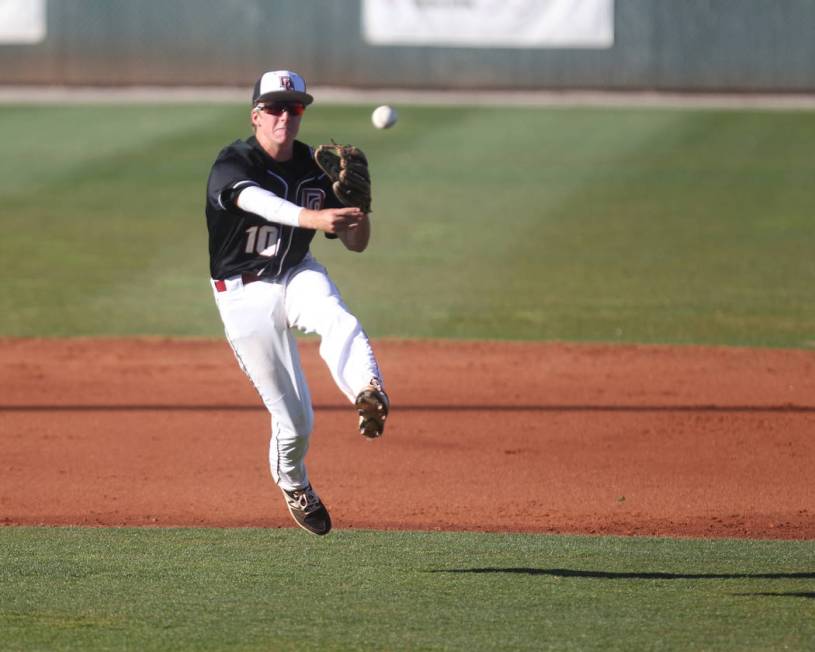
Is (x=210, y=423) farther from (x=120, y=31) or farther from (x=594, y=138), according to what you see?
(x=120, y=31)

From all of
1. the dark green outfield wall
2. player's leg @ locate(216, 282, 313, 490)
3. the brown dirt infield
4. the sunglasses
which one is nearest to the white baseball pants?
player's leg @ locate(216, 282, 313, 490)

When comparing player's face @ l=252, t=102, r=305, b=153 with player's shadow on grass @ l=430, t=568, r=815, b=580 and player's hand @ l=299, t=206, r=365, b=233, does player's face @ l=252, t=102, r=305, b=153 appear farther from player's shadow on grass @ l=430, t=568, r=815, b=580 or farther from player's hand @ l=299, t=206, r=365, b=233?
player's shadow on grass @ l=430, t=568, r=815, b=580

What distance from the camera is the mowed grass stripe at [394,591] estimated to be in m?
5.41

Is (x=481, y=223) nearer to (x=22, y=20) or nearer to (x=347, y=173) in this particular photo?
(x=22, y=20)

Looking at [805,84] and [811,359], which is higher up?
[805,84]

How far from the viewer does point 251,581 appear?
20.3 ft

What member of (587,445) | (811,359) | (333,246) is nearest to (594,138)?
(333,246)

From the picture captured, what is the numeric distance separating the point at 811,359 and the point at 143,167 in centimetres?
1029

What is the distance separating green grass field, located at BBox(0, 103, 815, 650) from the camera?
5.64 meters

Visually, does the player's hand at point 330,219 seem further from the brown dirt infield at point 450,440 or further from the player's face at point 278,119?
the brown dirt infield at point 450,440

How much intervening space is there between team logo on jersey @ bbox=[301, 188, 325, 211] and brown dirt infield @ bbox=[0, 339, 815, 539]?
1835 millimetres

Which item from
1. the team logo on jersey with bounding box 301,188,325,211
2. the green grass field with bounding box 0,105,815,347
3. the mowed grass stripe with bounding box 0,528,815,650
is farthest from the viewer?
the green grass field with bounding box 0,105,815,347

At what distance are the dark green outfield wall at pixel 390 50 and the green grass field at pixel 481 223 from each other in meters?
0.55

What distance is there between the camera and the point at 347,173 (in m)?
6.14
